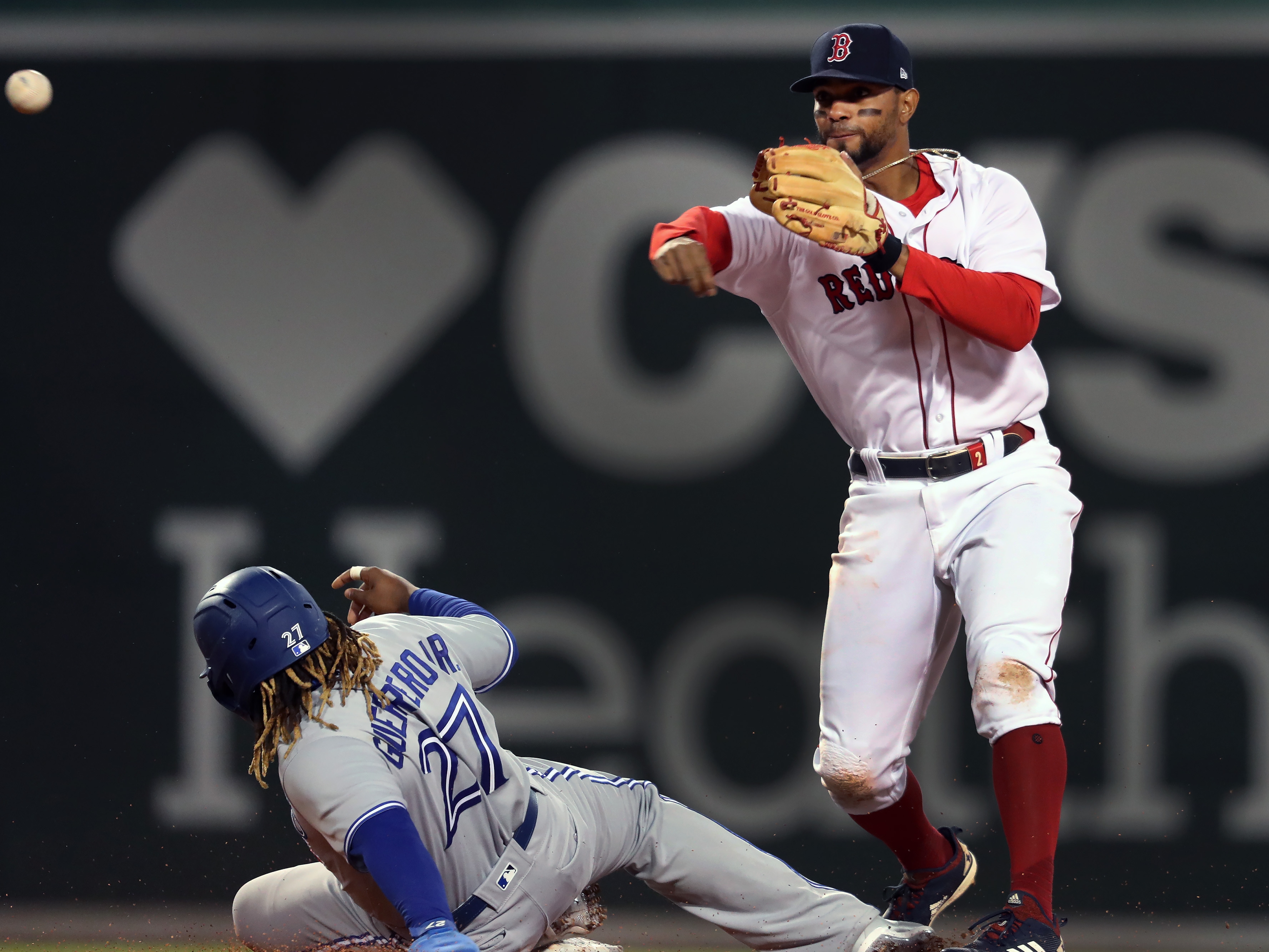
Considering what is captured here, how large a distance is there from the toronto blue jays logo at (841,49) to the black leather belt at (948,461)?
855 mm

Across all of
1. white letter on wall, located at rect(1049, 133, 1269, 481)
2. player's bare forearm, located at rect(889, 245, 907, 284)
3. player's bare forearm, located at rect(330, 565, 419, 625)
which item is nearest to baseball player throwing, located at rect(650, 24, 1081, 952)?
player's bare forearm, located at rect(889, 245, 907, 284)

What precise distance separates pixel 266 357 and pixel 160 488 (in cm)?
53

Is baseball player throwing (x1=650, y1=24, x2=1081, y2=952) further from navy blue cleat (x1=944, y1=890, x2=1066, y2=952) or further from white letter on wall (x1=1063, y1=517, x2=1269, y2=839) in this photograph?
white letter on wall (x1=1063, y1=517, x2=1269, y2=839)

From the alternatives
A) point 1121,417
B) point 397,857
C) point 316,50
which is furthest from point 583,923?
point 316,50

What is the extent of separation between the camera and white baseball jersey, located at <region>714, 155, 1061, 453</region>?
2.99m

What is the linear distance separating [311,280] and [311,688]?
7.54 feet

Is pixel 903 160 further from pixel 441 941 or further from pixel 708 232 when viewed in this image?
pixel 441 941

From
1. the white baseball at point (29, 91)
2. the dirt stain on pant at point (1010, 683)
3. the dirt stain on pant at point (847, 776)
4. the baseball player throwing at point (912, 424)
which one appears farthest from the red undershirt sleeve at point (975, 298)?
the white baseball at point (29, 91)

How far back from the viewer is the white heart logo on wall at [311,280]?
4.51m

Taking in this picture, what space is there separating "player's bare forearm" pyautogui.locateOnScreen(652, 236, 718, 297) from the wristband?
1.02ft

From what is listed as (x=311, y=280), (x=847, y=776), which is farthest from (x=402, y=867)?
(x=311, y=280)

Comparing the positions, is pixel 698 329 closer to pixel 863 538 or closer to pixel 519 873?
pixel 863 538

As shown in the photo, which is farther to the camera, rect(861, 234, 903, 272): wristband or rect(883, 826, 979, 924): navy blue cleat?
rect(883, 826, 979, 924): navy blue cleat

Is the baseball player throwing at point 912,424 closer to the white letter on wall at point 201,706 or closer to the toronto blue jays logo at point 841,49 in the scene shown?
the toronto blue jays logo at point 841,49
